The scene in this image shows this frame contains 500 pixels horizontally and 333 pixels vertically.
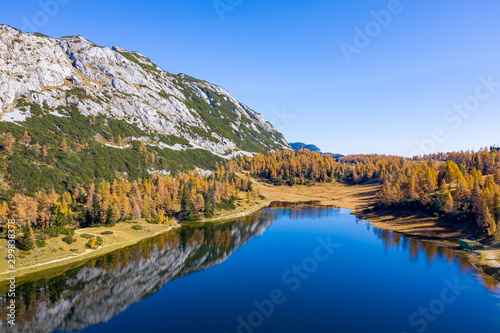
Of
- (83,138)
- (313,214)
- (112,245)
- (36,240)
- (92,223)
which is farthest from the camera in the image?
(83,138)

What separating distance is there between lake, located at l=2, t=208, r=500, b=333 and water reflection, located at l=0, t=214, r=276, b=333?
0.75 feet

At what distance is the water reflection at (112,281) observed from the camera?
150 ft

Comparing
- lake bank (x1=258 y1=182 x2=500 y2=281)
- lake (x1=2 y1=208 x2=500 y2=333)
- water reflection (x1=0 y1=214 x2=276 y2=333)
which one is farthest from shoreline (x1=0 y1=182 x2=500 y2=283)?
water reflection (x1=0 y1=214 x2=276 y2=333)

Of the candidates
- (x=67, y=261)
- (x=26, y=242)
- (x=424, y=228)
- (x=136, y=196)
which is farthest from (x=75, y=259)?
(x=424, y=228)

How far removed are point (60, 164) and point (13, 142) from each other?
25.5m

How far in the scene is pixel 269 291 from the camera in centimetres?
5319

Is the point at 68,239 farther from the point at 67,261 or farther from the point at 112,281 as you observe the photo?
the point at 112,281

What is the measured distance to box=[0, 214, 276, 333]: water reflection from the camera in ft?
150

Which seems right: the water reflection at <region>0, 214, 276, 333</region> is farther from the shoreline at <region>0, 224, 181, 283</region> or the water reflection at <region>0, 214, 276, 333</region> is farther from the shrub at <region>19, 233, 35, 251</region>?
the shrub at <region>19, 233, 35, 251</region>

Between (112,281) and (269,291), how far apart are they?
3529 centimetres

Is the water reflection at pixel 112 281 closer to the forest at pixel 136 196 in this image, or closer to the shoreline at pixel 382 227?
the shoreline at pixel 382 227

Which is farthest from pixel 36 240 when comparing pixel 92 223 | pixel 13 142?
pixel 13 142

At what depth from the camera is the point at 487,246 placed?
7344 centimetres

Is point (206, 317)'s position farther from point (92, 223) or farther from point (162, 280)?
point (92, 223)
